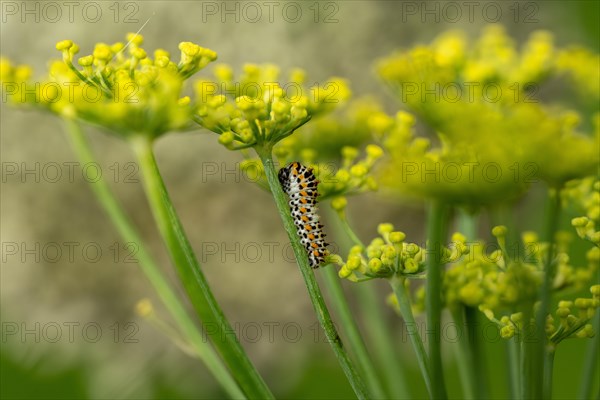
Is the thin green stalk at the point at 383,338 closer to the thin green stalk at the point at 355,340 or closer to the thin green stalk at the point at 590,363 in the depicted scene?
the thin green stalk at the point at 355,340

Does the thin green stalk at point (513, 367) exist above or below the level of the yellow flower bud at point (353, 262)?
below

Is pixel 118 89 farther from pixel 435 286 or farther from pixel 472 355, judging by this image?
pixel 472 355

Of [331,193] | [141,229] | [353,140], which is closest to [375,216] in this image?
[141,229]

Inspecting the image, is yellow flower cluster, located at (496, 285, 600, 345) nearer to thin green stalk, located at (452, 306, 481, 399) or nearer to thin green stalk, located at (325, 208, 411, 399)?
thin green stalk, located at (452, 306, 481, 399)

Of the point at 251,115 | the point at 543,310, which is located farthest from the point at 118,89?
the point at 543,310

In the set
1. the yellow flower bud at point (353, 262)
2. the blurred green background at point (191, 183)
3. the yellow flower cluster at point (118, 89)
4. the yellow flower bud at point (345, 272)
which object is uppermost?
the yellow flower cluster at point (118, 89)

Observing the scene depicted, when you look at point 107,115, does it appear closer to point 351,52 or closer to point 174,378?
point 174,378

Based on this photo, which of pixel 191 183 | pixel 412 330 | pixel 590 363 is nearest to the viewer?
pixel 412 330

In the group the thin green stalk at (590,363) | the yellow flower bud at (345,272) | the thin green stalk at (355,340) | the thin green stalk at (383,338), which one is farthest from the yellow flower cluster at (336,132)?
the thin green stalk at (590,363)
